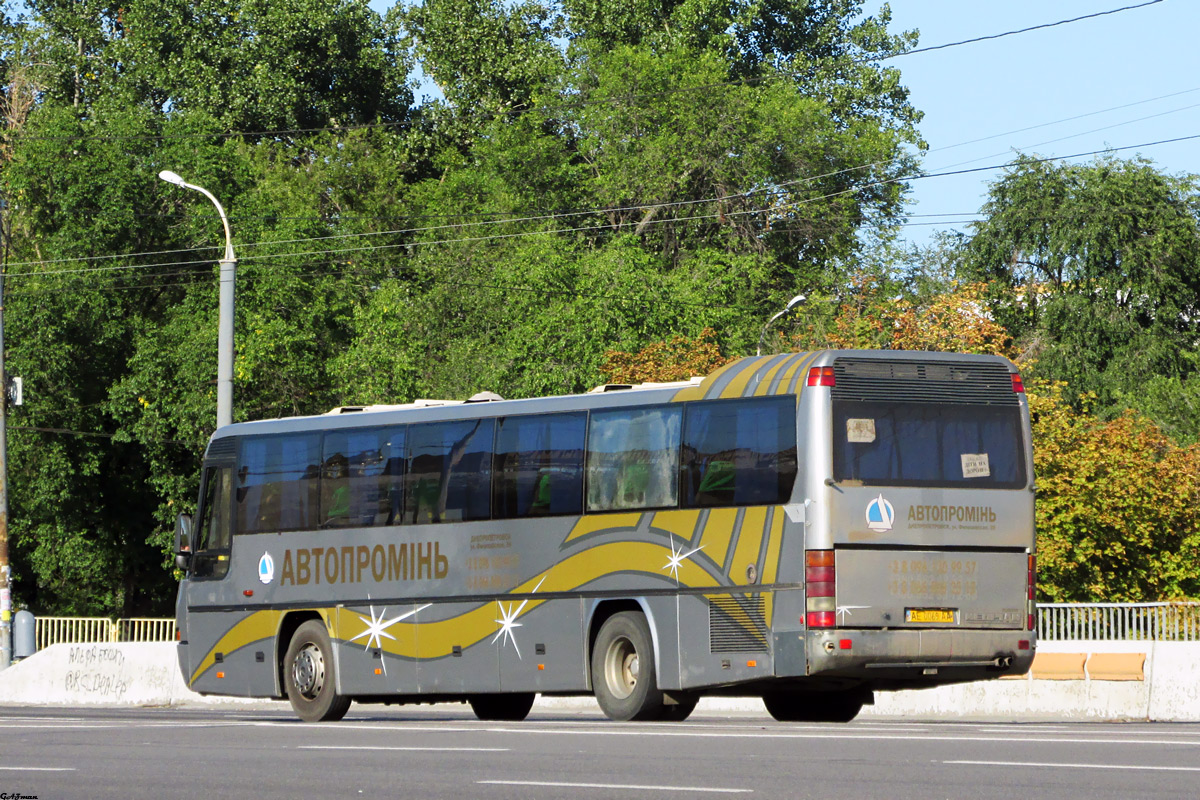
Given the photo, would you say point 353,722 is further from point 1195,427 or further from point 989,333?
point 1195,427

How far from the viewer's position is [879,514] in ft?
51.6

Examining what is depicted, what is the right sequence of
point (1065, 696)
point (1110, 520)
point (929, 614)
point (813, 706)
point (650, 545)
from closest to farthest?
point (929, 614) < point (650, 545) < point (813, 706) < point (1065, 696) < point (1110, 520)

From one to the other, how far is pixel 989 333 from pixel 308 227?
1915 cm

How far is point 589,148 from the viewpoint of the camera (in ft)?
194

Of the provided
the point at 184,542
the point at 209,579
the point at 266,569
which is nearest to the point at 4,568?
the point at 184,542

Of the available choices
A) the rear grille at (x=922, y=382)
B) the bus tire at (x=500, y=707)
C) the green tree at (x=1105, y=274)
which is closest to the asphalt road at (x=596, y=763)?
the rear grille at (x=922, y=382)

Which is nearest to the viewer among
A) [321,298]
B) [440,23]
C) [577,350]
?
[577,350]

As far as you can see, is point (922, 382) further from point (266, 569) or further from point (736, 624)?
point (266, 569)

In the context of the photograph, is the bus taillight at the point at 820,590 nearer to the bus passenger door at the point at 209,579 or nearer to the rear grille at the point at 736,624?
the rear grille at the point at 736,624

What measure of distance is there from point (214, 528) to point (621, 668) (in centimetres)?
588

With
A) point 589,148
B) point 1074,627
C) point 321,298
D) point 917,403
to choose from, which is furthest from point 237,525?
point 589,148

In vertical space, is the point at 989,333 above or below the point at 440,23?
below

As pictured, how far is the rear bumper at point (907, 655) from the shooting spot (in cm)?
1545

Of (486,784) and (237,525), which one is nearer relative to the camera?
(486,784)
